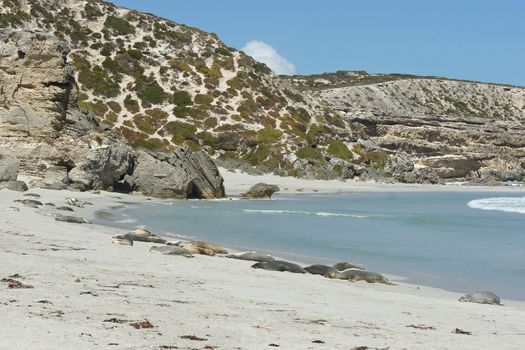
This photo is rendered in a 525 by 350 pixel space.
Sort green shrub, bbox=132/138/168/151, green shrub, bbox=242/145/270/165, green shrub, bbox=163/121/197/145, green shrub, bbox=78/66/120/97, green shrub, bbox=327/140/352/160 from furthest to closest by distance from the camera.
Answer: green shrub, bbox=78/66/120/97 < green shrub, bbox=327/140/352/160 < green shrub, bbox=163/121/197/145 < green shrub, bbox=242/145/270/165 < green shrub, bbox=132/138/168/151

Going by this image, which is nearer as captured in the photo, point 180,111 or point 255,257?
point 255,257

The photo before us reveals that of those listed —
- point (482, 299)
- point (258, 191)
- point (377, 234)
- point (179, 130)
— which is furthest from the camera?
point (179, 130)

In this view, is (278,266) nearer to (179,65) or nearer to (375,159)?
(375,159)

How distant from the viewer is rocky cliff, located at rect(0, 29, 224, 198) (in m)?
27.6

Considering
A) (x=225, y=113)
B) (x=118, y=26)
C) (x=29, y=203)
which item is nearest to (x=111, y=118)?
(x=225, y=113)

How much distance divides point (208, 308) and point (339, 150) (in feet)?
166

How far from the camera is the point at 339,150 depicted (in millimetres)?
56812

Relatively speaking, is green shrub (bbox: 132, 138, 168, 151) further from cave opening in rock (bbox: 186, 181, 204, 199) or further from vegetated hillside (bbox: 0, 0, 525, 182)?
cave opening in rock (bbox: 186, 181, 204, 199)

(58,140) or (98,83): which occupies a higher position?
(98,83)

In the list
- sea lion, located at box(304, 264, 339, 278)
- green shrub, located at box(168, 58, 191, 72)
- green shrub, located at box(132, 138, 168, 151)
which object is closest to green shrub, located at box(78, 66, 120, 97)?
green shrub, located at box(168, 58, 191, 72)

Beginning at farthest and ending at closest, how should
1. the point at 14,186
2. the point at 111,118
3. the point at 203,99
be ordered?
the point at 203,99
the point at 111,118
the point at 14,186

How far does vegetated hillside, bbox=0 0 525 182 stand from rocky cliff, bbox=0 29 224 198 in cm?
1598

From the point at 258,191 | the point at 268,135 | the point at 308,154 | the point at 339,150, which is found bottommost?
the point at 258,191

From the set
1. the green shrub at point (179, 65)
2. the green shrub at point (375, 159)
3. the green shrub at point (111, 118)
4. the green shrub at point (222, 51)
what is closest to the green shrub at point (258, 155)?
the green shrub at point (111, 118)
